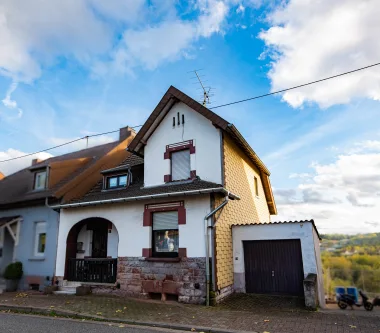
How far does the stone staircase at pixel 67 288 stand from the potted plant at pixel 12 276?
2569 mm

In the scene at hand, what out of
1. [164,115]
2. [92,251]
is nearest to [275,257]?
[164,115]

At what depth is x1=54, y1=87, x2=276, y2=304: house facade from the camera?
32.7 feet

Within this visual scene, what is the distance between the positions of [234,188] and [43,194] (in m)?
8.69

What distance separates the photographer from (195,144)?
11594 millimetres

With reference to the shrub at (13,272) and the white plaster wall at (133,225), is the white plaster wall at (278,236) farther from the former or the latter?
the shrub at (13,272)

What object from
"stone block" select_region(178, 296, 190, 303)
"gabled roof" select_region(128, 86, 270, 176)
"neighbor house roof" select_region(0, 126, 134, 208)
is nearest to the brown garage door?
"stone block" select_region(178, 296, 190, 303)

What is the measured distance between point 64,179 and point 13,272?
182 inches

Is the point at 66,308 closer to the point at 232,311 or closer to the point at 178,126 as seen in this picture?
the point at 232,311

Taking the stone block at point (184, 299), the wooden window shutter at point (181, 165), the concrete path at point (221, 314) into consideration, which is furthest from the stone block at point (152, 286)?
the wooden window shutter at point (181, 165)

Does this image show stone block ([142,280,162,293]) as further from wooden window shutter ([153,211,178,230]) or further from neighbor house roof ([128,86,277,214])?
neighbor house roof ([128,86,277,214])

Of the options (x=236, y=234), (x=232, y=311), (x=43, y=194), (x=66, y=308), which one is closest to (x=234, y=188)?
(x=236, y=234)

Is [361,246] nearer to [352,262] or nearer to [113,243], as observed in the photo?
[352,262]

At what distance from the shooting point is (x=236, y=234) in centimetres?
1143

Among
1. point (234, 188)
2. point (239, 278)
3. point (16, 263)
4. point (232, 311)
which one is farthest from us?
point (16, 263)
